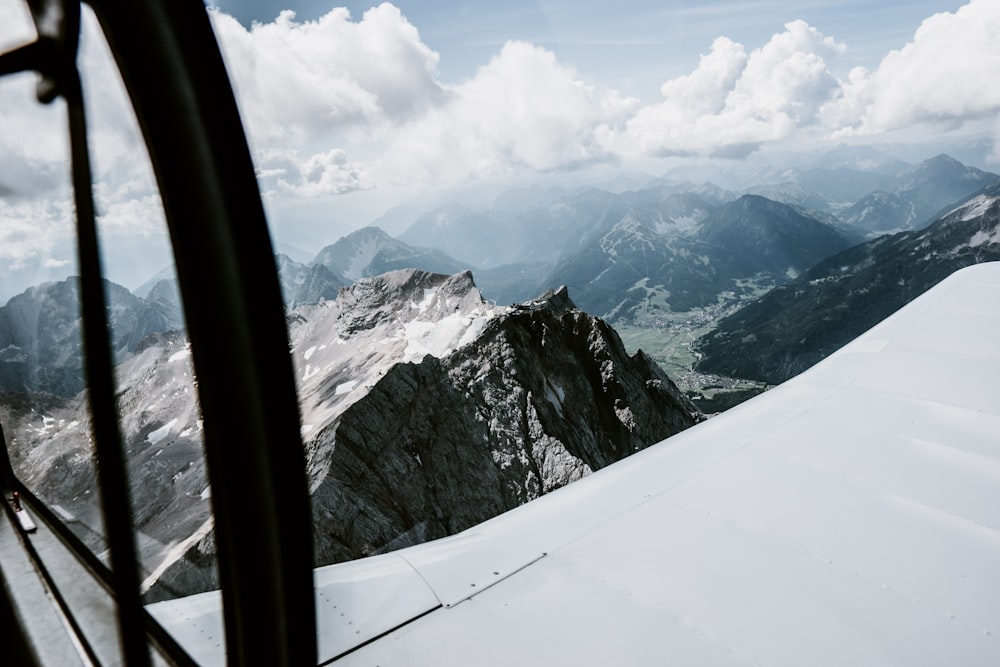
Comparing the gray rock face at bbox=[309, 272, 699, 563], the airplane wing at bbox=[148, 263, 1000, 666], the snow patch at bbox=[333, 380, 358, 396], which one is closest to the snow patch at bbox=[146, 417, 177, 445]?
the airplane wing at bbox=[148, 263, 1000, 666]

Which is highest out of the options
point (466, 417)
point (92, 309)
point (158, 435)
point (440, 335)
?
point (440, 335)

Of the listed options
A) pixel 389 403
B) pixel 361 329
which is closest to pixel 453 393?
pixel 389 403

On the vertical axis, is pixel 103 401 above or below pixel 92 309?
below

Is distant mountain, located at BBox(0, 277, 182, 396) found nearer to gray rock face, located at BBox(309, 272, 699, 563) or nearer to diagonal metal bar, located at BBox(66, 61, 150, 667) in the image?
diagonal metal bar, located at BBox(66, 61, 150, 667)

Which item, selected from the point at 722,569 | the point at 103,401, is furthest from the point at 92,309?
the point at 722,569

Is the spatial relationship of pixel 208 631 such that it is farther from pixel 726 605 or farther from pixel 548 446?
pixel 548 446

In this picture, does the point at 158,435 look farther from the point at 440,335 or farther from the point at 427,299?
the point at 427,299
